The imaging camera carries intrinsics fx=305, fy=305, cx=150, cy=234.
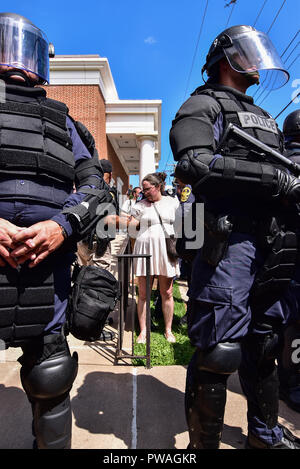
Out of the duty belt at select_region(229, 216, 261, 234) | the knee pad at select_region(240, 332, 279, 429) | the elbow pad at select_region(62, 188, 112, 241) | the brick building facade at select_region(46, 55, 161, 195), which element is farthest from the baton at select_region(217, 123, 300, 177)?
the brick building facade at select_region(46, 55, 161, 195)

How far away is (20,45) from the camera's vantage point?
1477 mm

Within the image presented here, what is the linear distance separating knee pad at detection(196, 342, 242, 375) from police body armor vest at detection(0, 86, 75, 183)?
43.3 inches

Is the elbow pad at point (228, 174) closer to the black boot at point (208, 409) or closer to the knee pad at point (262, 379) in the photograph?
the knee pad at point (262, 379)

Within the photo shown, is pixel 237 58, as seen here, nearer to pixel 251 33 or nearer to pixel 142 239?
pixel 251 33

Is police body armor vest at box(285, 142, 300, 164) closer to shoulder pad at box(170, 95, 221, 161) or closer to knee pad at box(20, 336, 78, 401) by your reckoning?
shoulder pad at box(170, 95, 221, 161)

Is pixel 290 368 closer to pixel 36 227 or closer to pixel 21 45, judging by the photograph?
pixel 36 227

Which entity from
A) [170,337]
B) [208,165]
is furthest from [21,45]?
[170,337]

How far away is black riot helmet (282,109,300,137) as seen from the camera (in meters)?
2.58

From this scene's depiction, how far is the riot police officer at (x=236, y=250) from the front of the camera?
1.45 meters

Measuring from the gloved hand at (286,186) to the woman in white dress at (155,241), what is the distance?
2334 mm

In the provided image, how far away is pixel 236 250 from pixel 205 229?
0.62 feet
